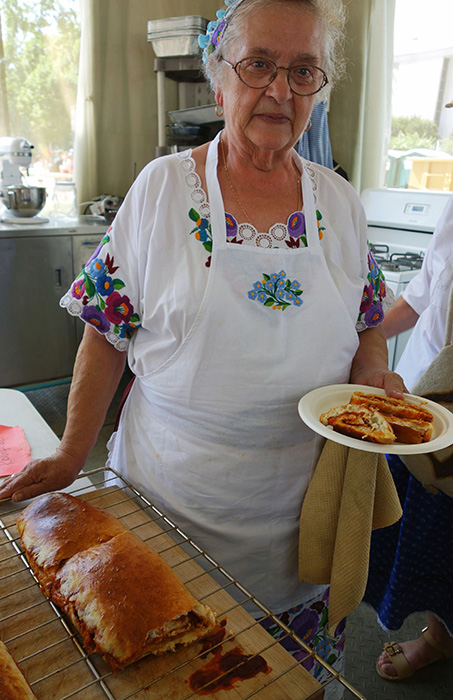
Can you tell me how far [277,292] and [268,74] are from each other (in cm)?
39

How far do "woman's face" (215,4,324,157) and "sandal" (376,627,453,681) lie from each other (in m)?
1.55

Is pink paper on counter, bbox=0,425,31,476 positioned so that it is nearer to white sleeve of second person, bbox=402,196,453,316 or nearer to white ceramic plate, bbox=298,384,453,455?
white ceramic plate, bbox=298,384,453,455

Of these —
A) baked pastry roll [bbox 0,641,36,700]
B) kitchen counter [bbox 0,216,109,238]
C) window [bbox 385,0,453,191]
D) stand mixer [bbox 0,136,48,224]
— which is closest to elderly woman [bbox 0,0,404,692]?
baked pastry roll [bbox 0,641,36,700]

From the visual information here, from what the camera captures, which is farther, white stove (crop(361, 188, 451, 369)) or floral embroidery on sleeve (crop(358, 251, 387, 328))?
white stove (crop(361, 188, 451, 369))

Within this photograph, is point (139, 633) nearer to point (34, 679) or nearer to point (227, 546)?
point (34, 679)

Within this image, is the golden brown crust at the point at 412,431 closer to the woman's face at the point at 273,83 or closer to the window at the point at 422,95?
the woman's face at the point at 273,83

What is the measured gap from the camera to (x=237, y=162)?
1075 millimetres

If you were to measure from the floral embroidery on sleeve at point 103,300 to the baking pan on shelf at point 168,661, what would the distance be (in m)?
0.44

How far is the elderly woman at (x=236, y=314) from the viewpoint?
3.18ft

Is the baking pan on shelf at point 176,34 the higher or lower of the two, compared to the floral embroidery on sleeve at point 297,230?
higher

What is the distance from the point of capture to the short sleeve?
46.2 inches

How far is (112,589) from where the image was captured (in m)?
0.69

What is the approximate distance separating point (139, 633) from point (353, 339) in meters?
0.67

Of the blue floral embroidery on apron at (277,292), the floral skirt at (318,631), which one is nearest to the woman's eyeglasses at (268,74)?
the blue floral embroidery on apron at (277,292)
